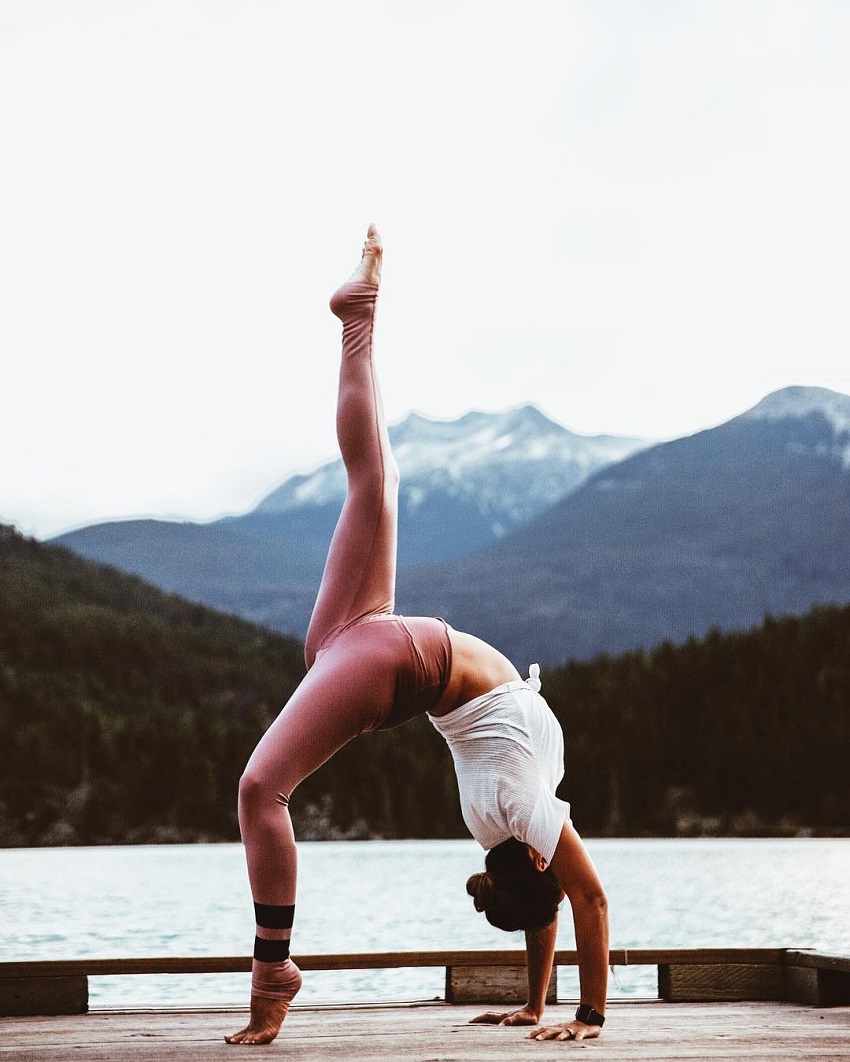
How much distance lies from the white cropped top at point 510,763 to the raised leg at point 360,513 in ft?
1.39

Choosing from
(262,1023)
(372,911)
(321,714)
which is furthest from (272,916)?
(372,911)

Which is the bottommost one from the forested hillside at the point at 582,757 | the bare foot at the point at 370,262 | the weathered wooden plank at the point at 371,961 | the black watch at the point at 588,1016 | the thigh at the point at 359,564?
the black watch at the point at 588,1016

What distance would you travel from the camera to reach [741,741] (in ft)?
374

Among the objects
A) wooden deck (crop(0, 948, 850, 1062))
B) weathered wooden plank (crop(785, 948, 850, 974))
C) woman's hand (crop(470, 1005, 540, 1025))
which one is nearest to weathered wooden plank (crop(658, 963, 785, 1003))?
wooden deck (crop(0, 948, 850, 1062))

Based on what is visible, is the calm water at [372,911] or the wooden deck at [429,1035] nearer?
the wooden deck at [429,1035]

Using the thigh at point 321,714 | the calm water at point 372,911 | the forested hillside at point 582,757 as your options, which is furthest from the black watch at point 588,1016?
the forested hillside at point 582,757

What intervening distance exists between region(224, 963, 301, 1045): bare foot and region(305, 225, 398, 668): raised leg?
101cm

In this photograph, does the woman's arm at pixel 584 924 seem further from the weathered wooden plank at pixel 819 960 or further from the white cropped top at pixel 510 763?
the weathered wooden plank at pixel 819 960

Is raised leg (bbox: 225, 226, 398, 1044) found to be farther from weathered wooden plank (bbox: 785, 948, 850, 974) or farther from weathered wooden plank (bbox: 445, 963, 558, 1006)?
weathered wooden plank (bbox: 785, 948, 850, 974)

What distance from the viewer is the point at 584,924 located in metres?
4.63

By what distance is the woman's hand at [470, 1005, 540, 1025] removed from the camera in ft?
16.1

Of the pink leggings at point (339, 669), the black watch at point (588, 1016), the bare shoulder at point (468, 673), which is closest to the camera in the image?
the pink leggings at point (339, 669)

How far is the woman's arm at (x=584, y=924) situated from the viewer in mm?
4551

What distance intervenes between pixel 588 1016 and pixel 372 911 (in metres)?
43.3
